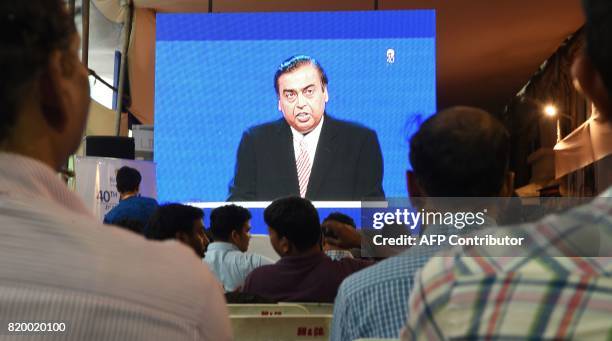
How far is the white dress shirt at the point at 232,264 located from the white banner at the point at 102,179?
8.76ft

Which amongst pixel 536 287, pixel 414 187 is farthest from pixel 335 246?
pixel 536 287

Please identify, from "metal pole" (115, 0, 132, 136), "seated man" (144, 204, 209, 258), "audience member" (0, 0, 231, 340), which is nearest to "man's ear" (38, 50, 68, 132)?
"audience member" (0, 0, 231, 340)

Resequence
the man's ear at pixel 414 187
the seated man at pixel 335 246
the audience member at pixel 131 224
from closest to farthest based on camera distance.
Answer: the man's ear at pixel 414 187 < the audience member at pixel 131 224 < the seated man at pixel 335 246

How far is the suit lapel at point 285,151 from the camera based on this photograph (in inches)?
240

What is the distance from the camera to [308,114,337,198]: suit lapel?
6016 mm

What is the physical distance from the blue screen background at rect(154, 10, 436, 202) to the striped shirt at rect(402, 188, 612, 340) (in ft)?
17.6

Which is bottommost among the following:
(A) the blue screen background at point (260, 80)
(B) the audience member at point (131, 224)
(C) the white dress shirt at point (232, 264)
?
(C) the white dress shirt at point (232, 264)

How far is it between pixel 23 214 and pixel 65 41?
0.20 metres

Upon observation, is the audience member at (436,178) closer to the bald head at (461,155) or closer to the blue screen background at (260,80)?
the bald head at (461,155)

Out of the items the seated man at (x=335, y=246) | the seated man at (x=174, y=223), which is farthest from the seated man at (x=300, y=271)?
the seated man at (x=335, y=246)

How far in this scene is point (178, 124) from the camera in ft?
20.9

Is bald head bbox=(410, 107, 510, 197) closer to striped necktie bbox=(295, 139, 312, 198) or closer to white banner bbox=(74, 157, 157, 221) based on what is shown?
striped necktie bbox=(295, 139, 312, 198)

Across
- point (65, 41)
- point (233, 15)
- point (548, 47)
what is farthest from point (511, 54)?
point (65, 41)

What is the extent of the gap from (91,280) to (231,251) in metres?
3.18
